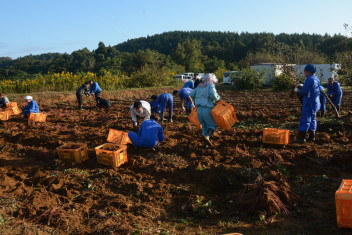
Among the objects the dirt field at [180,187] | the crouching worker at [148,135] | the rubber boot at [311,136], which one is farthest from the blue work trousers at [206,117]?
the rubber boot at [311,136]

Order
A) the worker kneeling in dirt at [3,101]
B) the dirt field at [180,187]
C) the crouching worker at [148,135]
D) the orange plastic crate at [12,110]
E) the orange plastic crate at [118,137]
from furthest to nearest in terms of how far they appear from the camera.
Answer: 1. the worker kneeling in dirt at [3,101]
2. the orange plastic crate at [12,110]
3. the orange plastic crate at [118,137]
4. the crouching worker at [148,135]
5. the dirt field at [180,187]

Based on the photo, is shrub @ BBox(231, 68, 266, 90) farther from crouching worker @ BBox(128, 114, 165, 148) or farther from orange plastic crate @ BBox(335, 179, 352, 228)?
orange plastic crate @ BBox(335, 179, 352, 228)

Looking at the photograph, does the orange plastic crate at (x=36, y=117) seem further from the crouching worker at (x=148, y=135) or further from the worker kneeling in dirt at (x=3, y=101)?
the crouching worker at (x=148, y=135)

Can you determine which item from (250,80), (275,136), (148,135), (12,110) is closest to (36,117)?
(12,110)

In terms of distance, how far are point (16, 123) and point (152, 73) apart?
16.5 metres

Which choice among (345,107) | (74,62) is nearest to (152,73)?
(345,107)

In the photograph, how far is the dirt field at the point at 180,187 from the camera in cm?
355

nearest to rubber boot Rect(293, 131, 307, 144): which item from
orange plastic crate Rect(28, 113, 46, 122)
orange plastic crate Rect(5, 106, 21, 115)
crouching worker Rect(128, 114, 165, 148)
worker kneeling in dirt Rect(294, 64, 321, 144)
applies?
worker kneeling in dirt Rect(294, 64, 321, 144)

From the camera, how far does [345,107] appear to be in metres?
12.3

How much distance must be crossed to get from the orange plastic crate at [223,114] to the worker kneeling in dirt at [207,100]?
7.0 inches

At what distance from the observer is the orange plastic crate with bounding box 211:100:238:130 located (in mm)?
5688

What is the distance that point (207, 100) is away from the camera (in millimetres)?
6043

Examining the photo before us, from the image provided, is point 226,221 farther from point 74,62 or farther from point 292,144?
point 74,62

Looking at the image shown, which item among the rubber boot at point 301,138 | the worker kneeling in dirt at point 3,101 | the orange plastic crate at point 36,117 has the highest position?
the worker kneeling in dirt at point 3,101
